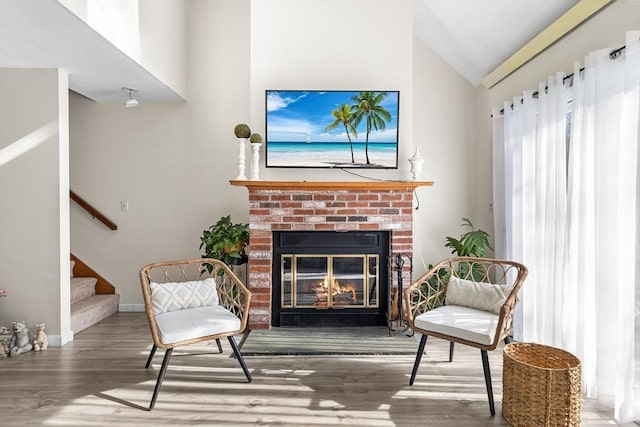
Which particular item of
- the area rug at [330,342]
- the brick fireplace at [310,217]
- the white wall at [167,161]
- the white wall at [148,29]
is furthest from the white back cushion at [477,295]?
the white wall at [148,29]

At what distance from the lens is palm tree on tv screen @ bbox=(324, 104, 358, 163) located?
11.3 ft

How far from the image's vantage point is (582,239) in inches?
92.1

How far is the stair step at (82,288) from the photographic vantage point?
384cm

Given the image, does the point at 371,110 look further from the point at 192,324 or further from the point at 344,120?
the point at 192,324

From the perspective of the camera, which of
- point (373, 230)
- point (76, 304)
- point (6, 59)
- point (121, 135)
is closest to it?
point (6, 59)

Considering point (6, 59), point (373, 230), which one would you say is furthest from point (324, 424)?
point (6, 59)

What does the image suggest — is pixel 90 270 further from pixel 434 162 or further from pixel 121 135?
pixel 434 162

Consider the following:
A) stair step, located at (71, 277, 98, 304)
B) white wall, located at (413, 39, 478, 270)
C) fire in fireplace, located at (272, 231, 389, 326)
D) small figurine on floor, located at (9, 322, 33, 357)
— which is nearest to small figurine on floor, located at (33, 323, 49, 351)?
small figurine on floor, located at (9, 322, 33, 357)

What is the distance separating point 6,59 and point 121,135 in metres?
1.35

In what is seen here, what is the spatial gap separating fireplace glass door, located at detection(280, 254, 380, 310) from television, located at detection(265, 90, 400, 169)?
33.1 inches

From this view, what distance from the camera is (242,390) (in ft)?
7.90

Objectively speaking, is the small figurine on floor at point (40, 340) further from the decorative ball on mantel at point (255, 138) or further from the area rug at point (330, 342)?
the decorative ball on mantel at point (255, 138)

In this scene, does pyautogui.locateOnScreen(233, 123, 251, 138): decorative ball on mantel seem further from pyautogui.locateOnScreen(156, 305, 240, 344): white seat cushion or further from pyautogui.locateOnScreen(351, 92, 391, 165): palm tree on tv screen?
pyautogui.locateOnScreen(156, 305, 240, 344): white seat cushion

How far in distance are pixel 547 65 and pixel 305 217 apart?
2175mm
